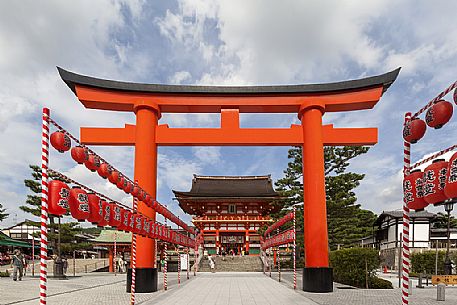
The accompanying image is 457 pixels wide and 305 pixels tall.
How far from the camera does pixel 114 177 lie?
28.7ft

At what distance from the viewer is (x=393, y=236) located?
33.0 m

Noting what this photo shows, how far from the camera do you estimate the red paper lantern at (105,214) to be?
777 centimetres

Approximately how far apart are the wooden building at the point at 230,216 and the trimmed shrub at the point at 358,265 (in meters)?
17.2

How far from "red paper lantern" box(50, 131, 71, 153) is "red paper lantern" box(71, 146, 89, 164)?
2.30ft

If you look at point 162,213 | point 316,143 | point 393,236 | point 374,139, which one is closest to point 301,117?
point 316,143

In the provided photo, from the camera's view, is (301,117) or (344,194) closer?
(301,117)

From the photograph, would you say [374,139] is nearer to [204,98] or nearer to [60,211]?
[204,98]

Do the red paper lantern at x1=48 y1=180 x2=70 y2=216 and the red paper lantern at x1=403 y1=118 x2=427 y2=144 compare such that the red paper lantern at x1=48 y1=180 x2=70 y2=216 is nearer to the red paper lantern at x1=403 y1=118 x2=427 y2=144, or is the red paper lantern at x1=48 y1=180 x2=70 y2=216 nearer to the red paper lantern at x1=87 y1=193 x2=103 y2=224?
the red paper lantern at x1=87 y1=193 x2=103 y2=224

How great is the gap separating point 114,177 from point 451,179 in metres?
6.45

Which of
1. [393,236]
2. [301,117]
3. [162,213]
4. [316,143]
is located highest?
[301,117]

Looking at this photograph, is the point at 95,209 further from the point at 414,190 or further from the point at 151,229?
the point at 414,190

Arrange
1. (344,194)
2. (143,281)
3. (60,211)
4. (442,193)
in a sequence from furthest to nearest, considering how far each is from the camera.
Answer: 1. (344,194)
2. (143,281)
3. (60,211)
4. (442,193)

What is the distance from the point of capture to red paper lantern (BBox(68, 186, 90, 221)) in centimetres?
653

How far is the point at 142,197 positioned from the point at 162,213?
2.80 metres
